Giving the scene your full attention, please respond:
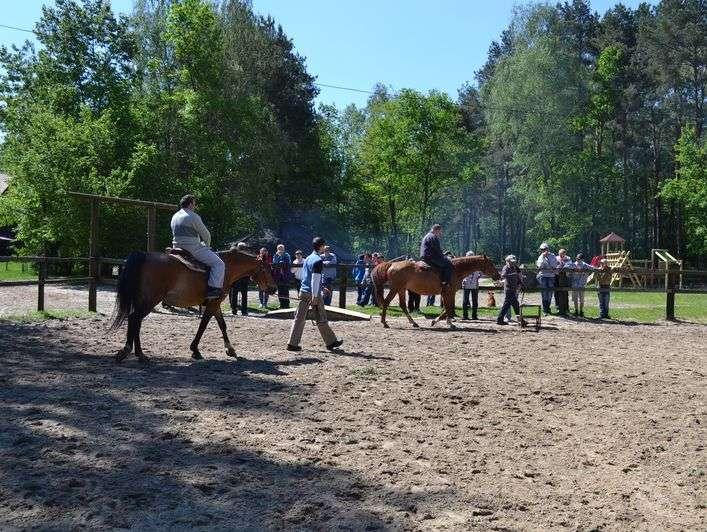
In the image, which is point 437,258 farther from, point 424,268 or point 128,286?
point 128,286

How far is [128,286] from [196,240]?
1176mm

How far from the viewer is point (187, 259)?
1028 centimetres

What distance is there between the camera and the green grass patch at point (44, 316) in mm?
14117

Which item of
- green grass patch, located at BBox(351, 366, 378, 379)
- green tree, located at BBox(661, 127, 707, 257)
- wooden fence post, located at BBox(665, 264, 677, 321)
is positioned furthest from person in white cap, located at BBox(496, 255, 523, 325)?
green tree, located at BBox(661, 127, 707, 257)

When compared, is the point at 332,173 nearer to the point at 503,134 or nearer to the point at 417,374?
the point at 503,134

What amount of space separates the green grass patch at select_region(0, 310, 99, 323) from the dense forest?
14.3 metres

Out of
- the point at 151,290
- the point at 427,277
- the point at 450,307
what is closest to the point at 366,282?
the point at 427,277

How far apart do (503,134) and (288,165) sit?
1638 centimetres

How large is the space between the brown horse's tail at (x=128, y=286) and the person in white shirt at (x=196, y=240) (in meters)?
0.61

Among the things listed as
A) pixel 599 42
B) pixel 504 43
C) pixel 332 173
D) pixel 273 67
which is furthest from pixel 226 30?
pixel 504 43

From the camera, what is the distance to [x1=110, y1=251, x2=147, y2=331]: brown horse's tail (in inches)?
383

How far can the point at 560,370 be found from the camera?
1010 cm

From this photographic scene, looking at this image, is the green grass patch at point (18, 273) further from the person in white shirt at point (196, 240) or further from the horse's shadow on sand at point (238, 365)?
the horse's shadow on sand at point (238, 365)

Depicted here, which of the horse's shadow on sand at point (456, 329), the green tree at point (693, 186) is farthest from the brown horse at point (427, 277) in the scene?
the green tree at point (693, 186)
